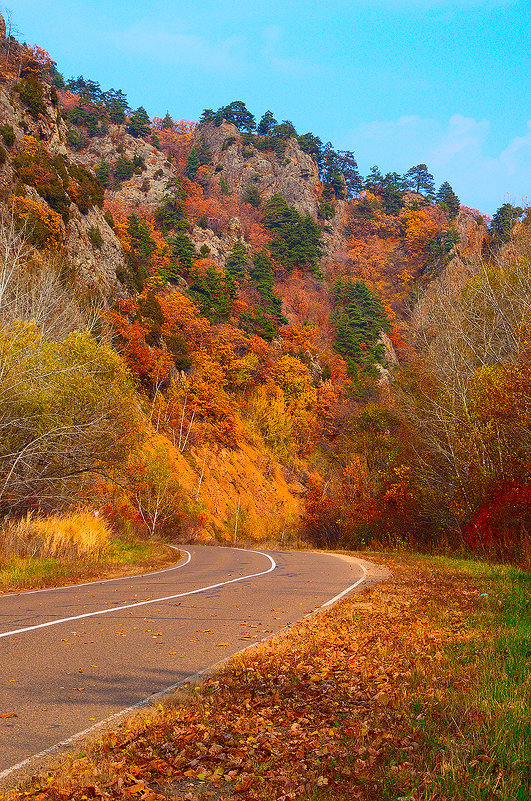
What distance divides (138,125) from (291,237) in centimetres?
3428

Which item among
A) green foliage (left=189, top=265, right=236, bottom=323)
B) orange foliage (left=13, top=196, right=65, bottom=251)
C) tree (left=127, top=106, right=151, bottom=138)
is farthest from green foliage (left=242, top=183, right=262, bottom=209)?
orange foliage (left=13, top=196, right=65, bottom=251)

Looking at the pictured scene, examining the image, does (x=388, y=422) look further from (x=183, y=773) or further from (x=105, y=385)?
(x=183, y=773)

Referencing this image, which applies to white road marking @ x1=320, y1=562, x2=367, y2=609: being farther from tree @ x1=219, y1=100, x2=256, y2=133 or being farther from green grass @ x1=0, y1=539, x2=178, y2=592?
tree @ x1=219, y1=100, x2=256, y2=133

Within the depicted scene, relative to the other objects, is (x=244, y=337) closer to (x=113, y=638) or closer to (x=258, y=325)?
(x=258, y=325)

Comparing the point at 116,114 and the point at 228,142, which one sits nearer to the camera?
the point at 116,114

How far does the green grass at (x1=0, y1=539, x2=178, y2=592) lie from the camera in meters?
12.9

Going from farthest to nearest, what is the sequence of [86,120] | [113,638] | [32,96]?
[86,120]
[32,96]
[113,638]

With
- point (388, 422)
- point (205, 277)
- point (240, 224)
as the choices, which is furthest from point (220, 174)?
point (388, 422)

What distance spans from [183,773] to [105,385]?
20.5m

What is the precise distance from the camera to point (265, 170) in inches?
4429

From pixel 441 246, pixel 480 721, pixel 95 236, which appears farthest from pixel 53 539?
pixel 441 246

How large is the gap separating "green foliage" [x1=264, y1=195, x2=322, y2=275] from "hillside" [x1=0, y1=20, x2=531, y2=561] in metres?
0.35

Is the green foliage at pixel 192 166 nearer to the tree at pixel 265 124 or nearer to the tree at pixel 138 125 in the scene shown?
the tree at pixel 138 125

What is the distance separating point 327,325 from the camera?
282 feet
